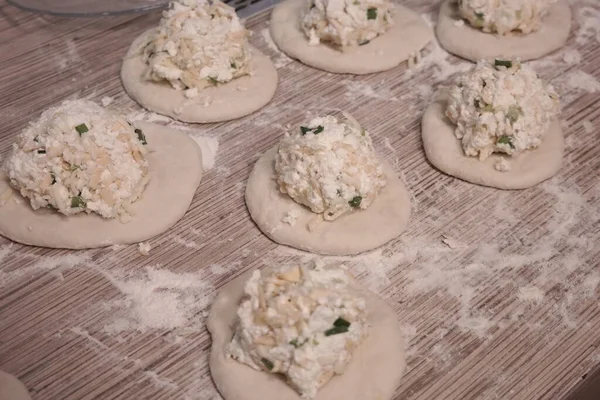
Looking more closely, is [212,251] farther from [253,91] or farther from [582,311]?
[582,311]

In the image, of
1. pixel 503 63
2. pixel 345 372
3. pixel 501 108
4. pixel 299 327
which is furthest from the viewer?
pixel 503 63

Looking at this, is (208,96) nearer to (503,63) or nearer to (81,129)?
(81,129)

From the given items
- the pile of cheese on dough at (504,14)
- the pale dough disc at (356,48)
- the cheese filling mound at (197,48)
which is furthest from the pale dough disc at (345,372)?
the pile of cheese on dough at (504,14)

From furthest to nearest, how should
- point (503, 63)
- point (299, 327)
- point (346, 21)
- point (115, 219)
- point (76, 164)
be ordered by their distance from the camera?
point (346, 21)
point (503, 63)
point (115, 219)
point (76, 164)
point (299, 327)

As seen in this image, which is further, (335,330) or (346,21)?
(346,21)

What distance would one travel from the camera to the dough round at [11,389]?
1.81 metres

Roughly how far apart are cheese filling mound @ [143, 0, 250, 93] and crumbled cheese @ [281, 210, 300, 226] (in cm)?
73

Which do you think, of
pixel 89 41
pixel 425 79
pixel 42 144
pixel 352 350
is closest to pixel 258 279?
pixel 352 350

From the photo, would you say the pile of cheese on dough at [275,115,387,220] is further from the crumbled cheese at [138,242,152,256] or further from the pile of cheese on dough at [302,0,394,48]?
the pile of cheese on dough at [302,0,394,48]

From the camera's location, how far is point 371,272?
2.18 meters

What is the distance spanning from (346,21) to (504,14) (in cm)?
73

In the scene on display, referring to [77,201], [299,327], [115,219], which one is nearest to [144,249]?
[115,219]

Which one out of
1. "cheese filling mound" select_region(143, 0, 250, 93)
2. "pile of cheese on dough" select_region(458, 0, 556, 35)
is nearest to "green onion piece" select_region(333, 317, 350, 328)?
"cheese filling mound" select_region(143, 0, 250, 93)

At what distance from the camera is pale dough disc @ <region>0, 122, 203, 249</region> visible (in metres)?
2.17
